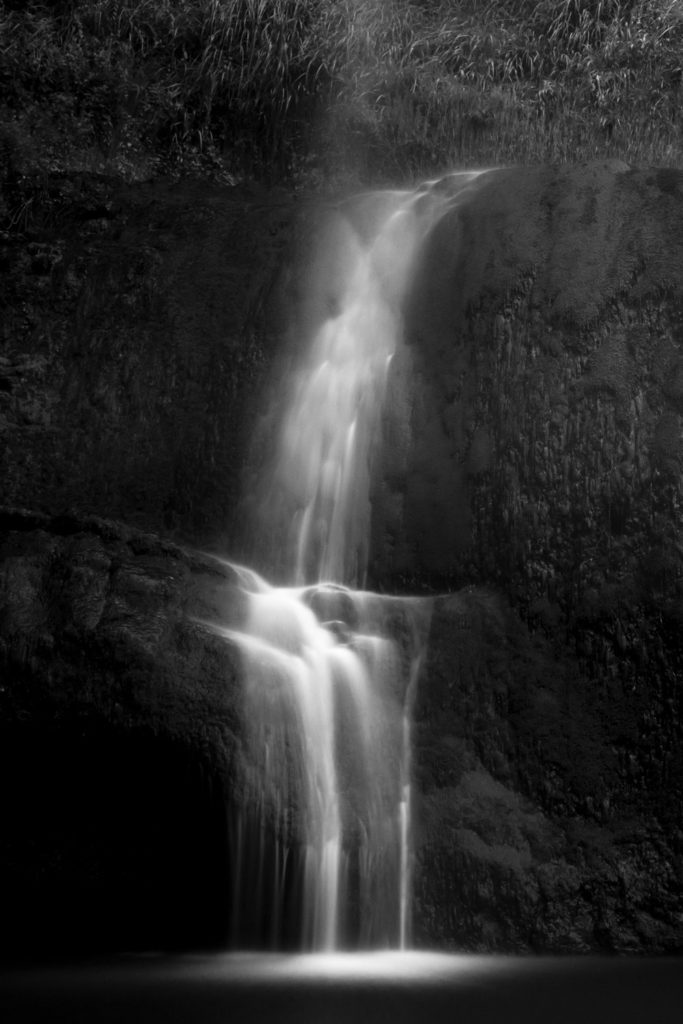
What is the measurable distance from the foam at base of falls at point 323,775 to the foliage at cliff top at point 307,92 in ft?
15.5

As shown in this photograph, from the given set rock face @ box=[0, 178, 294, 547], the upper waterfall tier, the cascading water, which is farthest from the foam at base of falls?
rock face @ box=[0, 178, 294, 547]

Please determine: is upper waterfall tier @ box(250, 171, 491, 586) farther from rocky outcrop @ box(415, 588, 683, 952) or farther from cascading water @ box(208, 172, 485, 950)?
rocky outcrop @ box(415, 588, 683, 952)

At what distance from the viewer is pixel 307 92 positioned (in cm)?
902

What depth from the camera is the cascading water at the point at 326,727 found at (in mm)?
4641

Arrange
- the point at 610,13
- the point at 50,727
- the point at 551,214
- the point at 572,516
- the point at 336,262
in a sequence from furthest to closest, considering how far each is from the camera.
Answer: the point at 610,13, the point at 336,262, the point at 551,214, the point at 572,516, the point at 50,727

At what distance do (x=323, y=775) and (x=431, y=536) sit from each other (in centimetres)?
172

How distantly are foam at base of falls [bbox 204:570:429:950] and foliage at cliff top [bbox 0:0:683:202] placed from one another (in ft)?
15.5

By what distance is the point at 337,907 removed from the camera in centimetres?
470

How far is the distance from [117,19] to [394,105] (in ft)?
8.38

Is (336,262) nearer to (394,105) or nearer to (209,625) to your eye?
(394,105)

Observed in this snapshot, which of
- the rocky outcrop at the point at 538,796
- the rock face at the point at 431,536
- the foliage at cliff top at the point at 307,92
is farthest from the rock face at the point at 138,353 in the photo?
the rocky outcrop at the point at 538,796

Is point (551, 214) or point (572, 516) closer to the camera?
point (572, 516)

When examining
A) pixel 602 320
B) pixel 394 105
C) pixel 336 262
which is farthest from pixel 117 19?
pixel 602 320

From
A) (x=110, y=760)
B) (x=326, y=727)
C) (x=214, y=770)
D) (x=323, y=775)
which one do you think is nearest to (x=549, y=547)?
(x=326, y=727)
